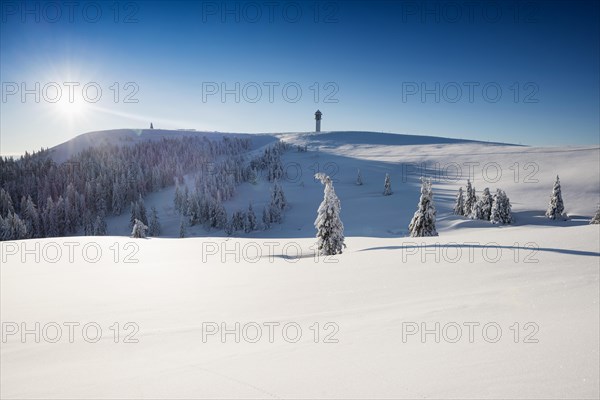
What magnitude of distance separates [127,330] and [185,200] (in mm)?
81095

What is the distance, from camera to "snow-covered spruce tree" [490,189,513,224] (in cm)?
4594

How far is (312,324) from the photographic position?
4938 mm

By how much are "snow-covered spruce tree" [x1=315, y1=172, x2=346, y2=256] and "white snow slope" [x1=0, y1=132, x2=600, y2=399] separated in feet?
23.6

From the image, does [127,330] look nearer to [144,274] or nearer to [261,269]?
[144,274]

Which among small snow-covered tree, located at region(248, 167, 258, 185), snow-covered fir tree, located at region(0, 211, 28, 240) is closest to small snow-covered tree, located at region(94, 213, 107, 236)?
snow-covered fir tree, located at region(0, 211, 28, 240)

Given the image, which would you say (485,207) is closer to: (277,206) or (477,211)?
(477,211)

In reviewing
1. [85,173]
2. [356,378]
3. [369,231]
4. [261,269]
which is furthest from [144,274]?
[85,173]

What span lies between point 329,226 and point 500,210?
40628 millimetres

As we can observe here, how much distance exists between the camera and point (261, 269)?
963cm

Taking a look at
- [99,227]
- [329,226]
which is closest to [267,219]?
[99,227]

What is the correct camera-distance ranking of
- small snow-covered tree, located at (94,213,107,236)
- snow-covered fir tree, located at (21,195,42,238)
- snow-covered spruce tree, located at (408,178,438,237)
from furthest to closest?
small snow-covered tree, located at (94,213,107,236)
snow-covered fir tree, located at (21,195,42,238)
snow-covered spruce tree, located at (408,178,438,237)

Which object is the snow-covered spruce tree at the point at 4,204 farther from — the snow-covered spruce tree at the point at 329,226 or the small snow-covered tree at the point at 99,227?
the snow-covered spruce tree at the point at 329,226

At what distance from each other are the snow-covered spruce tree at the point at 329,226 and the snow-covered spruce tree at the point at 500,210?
3848 cm

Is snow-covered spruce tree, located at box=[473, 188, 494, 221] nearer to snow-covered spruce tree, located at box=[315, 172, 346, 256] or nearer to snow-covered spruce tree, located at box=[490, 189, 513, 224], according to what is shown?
snow-covered spruce tree, located at box=[490, 189, 513, 224]
